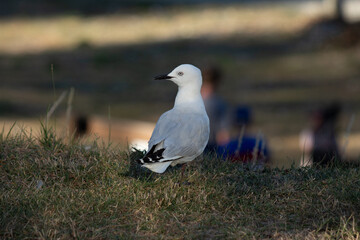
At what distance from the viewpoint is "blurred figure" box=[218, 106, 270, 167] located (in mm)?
5562

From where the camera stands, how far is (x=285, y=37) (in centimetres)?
1966

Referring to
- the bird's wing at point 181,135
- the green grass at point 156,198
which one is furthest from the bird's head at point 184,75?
the green grass at point 156,198

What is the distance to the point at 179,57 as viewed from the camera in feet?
59.1

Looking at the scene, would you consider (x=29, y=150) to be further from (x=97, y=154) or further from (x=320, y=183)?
(x=320, y=183)

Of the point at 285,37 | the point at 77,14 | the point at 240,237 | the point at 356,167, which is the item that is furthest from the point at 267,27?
the point at 240,237

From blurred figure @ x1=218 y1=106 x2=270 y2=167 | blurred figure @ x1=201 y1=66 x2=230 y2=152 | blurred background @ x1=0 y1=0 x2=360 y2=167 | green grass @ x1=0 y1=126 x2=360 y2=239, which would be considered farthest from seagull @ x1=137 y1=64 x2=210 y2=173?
blurred background @ x1=0 y1=0 x2=360 y2=167

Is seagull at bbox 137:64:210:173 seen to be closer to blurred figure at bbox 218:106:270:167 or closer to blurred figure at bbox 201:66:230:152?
blurred figure at bbox 218:106:270:167

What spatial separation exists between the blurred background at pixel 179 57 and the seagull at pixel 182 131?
609 centimetres

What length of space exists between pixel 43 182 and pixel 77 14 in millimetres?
18286

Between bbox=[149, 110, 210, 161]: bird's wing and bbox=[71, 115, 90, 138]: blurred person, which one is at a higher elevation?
bbox=[149, 110, 210, 161]: bird's wing

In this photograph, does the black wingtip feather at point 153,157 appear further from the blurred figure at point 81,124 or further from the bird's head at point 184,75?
the blurred figure at point 81,124

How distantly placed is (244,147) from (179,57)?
1149 cm

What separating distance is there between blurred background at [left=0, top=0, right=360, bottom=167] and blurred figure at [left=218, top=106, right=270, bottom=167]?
3327mm

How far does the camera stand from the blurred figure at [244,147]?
18.2ft
